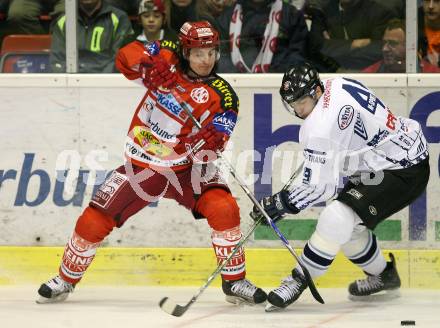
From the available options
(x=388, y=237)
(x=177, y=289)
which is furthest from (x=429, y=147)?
(x=177, y=289)

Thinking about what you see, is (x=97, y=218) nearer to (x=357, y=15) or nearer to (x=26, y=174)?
(x=26, y=174)

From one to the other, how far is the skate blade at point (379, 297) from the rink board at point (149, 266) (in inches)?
9.9

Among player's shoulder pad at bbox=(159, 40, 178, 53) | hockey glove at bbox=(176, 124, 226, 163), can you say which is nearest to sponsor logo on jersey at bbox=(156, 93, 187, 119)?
hockey glove at bbox=(176, 124, 226, 163)

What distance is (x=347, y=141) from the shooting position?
5.01m

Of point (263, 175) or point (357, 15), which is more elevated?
point (357, 15)

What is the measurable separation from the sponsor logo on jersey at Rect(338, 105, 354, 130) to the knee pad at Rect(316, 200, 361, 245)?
384 millimetres

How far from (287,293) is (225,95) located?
0.93 meters

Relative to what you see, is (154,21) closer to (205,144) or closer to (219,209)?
(205,144)

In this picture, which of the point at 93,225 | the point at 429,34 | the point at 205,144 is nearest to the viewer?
the point at 205,144

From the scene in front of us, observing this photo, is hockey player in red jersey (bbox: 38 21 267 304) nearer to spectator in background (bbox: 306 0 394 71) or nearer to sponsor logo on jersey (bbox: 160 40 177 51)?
sponsor logo on jersey (bbox: 160 40 177 51)

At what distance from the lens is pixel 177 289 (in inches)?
229

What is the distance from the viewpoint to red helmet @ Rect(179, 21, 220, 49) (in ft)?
17.1

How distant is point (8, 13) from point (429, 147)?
2259mm

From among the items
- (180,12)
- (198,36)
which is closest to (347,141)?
(198,36)
